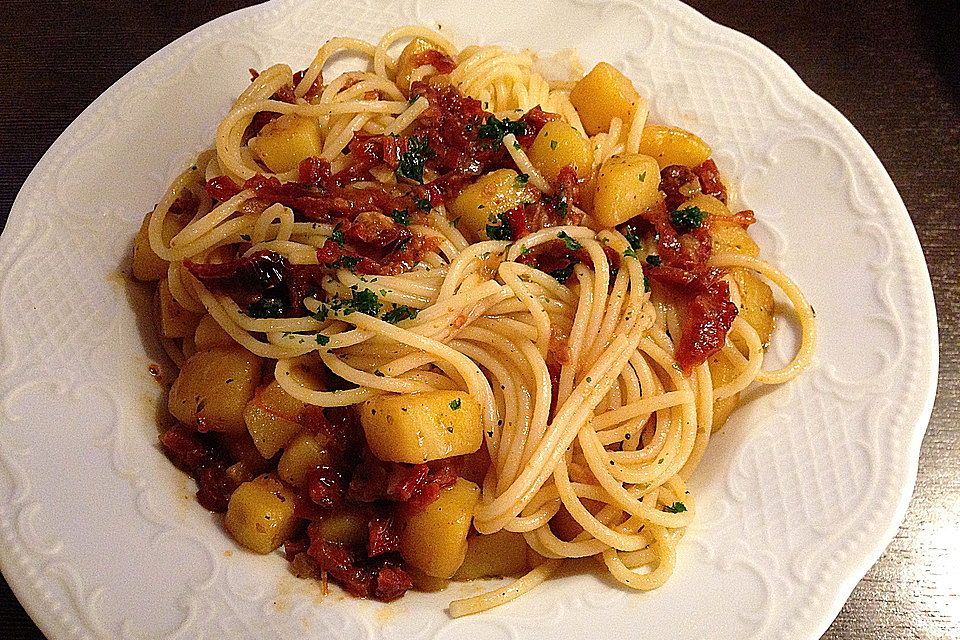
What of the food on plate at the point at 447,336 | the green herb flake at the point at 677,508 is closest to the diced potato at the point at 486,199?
the food on plate at the point at 447,336

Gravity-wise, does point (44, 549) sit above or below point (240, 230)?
below

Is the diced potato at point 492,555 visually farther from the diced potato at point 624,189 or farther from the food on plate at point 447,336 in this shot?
the diced potato at point 624,189

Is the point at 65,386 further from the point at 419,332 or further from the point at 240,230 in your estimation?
the point at 419,332

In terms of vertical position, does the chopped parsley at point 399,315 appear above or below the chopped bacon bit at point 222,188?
below

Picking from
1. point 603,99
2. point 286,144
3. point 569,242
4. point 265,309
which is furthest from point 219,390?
point 603,99

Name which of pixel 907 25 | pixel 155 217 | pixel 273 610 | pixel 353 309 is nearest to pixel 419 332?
pixel 353 309
